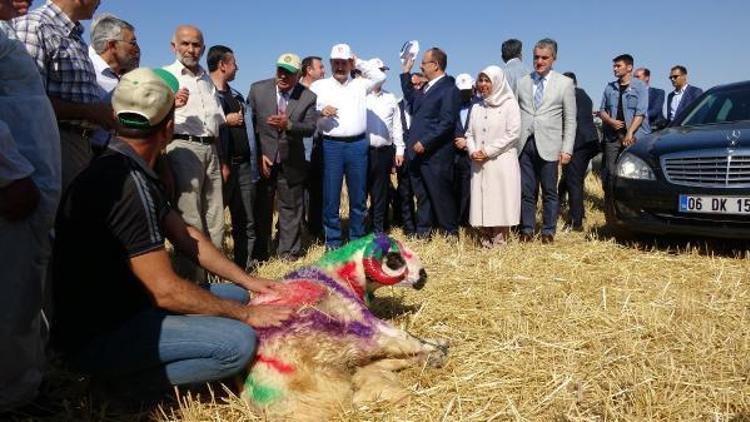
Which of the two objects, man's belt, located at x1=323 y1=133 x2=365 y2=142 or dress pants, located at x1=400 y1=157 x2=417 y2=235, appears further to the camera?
dress pants, located at x1=400 y1=157 x2=417 y2=235

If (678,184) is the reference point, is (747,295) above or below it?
below

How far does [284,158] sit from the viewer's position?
627 centimetres

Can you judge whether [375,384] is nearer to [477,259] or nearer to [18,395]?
[18,395]

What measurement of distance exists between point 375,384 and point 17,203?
1686 mm

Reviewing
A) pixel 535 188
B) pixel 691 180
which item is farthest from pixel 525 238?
pixel 691 180

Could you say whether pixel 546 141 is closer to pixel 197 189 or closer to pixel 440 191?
pixel 440 191

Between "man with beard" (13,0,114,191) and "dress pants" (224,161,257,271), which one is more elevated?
"man with beard" (13,0,114,191)

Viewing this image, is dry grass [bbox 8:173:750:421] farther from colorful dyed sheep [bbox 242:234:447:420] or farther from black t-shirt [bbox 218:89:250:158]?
black t-shirt [bbox 218:89:250:158]

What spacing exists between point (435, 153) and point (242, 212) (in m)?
2.47

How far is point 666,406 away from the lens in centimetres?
254

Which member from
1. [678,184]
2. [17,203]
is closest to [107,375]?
[17,203]

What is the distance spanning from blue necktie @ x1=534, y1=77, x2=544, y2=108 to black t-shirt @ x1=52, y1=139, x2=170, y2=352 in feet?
16.8

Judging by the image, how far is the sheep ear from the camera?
329cm

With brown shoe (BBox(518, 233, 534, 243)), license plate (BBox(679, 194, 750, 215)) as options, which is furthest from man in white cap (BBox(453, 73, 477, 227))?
license plate (BBox(679, 194, 750, 215))
